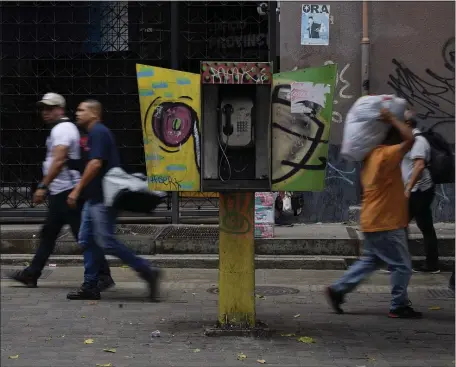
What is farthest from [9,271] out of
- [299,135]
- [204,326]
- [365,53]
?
[365,53]

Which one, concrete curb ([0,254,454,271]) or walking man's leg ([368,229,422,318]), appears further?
concrete curb ([0,254,454,271])

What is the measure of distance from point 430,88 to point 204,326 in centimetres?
609

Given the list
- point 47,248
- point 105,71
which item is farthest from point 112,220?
point 105,71

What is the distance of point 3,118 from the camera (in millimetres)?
12188

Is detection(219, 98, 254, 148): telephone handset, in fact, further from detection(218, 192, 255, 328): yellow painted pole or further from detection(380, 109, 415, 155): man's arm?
detection(380, 109, 415, 155): man's arm

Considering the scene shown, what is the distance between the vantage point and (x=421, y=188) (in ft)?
29.1

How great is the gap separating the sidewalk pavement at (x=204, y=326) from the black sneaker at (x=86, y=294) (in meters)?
0.10

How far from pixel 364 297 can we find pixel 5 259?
4.17 metres

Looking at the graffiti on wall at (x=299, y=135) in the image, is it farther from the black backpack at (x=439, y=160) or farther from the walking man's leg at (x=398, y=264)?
the black backpack at (x=439, y=160)

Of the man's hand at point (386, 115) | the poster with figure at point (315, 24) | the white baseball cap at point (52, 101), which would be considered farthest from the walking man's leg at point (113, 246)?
the poster with figure at point (315, 24)

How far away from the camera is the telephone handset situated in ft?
20.9

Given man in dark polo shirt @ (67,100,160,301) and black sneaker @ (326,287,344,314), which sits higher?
man in dark polo shirt @ (67,100,160,301)

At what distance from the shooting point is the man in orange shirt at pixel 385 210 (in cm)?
652

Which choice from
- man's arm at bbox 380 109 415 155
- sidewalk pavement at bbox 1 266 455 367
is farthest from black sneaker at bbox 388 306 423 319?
man's arm at bbox 380 109 415 155
